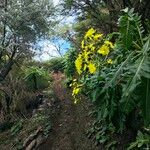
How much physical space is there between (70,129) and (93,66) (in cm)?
379

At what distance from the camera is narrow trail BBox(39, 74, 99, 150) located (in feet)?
33.7

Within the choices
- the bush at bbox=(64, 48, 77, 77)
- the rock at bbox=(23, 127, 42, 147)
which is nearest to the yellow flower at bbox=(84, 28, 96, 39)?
the rock at bbox=(23, 127, 42, 147)

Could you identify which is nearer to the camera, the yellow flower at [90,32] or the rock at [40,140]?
the yellow flower at [90,32]

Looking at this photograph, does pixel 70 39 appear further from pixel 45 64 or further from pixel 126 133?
pixel 126 133

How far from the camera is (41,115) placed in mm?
13062

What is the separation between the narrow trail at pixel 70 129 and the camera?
1028 centimetres

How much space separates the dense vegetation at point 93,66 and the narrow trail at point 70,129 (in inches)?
9.8

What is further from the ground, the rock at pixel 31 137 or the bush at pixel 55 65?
the bush at pixel 55 65

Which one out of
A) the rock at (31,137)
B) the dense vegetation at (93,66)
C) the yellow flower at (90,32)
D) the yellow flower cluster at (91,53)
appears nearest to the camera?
the dense vegetation at (93,66)

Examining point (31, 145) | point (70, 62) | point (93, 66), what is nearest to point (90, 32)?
point (93, 66)

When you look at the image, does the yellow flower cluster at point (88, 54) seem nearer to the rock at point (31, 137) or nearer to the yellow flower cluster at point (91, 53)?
the yellow flower cluster at point (91, 53)

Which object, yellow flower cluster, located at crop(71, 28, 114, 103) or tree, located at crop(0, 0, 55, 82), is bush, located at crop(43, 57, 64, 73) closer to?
tree, located at crop(0, 0, 55, 82)

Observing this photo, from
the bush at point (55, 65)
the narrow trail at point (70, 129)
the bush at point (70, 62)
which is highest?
the bush at point (55, 65)

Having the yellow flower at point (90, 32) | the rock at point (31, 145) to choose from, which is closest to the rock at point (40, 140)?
the rock at point (31, 145)
